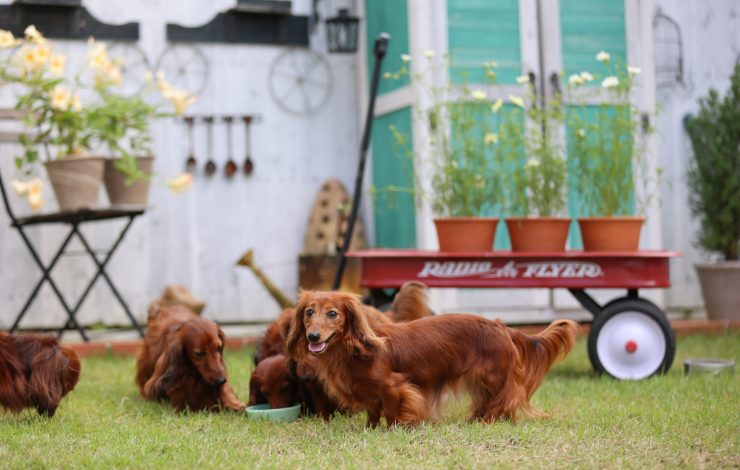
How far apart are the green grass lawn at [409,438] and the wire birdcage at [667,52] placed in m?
3.38

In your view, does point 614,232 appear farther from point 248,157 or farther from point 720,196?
point 248,157

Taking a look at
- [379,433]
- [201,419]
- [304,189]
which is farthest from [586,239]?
[304,189]

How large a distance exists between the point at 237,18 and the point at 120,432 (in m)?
4.06

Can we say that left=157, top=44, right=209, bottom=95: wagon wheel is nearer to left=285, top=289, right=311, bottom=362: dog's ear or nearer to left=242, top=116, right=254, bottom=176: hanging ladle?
left=242, top=116, right=254, bottom=176: hanging ladle

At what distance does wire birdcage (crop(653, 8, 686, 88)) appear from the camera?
18.5 ft

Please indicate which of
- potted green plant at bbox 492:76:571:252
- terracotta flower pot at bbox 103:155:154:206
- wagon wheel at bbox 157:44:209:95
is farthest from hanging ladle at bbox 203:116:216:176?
potted green plant at bbox 492:76:571:252

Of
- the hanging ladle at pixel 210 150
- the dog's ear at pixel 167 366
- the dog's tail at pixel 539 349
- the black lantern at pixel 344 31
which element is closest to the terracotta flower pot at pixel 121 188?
the hanging ladle at pixel 210 150

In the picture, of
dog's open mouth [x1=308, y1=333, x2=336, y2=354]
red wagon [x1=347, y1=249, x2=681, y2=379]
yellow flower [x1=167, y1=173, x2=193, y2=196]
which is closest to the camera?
dog's open mouth [x1=308, y1=333, x2=336, y2=354]

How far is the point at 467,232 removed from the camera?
3473mm

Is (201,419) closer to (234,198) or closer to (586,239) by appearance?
(586,239)

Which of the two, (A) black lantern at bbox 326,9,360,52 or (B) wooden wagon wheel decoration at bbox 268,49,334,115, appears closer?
(A) black lantern at bbox 326,9,360,52

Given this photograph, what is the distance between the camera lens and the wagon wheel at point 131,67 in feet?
17.7

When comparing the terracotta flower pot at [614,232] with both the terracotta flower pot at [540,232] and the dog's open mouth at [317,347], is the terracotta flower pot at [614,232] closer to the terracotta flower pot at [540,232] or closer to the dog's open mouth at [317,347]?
the terracotta flower pot at [540,232]

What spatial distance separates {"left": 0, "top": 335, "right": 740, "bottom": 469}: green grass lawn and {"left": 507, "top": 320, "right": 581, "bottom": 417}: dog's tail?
→ 15cm
